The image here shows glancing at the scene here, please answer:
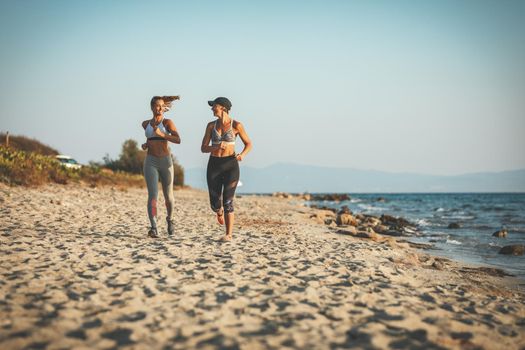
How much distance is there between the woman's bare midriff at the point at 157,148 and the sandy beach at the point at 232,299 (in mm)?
1785

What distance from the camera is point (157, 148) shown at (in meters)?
7.44

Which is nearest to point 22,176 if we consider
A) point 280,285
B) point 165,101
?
point 165,101

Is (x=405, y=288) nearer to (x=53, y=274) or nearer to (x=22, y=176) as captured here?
(x=53, y=274)

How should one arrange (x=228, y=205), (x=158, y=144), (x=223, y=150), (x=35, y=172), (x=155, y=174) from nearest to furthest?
(x=223, y=150), (x=228, y=205), (x=158, y=144), (x=155, y=174), (x=35, y=172)

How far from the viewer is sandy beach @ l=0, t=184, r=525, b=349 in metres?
3.27

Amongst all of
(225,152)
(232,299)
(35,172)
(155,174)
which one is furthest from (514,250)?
(35,172)

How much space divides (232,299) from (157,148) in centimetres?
418

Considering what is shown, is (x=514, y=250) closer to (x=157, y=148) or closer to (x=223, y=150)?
(x=223, y=150)

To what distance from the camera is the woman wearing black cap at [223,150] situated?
22.8 ft

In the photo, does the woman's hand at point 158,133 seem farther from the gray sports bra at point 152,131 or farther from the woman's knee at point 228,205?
the woman's knee at point 228,205

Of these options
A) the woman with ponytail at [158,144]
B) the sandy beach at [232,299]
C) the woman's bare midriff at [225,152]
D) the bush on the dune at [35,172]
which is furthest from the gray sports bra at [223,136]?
the bush on the dune at [35,172]

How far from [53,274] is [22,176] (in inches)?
512

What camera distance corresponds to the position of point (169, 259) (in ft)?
19.6

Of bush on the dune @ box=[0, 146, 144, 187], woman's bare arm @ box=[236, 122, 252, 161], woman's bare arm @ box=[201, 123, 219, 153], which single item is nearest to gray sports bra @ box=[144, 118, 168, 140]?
woman's bare arm @ box=[201, 123, 219, 153]
